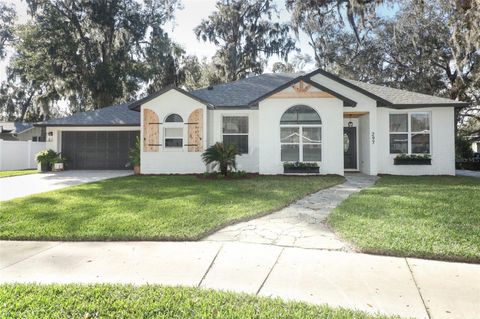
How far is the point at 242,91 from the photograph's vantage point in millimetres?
15312

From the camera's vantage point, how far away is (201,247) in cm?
439

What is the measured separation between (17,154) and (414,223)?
20.7m

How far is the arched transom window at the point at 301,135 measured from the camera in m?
12.6

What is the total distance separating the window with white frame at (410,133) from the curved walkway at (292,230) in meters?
7.98

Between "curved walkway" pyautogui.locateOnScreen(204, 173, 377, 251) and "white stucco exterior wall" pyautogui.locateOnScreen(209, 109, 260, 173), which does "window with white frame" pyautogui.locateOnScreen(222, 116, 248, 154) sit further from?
"curved walkway" pyautogui.locateOnScreen(204, 173, 377, 251)

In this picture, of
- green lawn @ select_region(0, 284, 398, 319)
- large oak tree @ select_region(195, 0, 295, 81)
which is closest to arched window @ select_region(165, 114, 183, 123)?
green lawn @ select_region(0, 284, 398, 319)

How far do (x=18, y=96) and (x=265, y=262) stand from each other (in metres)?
38.3

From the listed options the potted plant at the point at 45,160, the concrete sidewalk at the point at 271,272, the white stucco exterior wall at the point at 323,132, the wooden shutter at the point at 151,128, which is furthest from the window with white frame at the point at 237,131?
the concrete sidewalk at the point at 271,272

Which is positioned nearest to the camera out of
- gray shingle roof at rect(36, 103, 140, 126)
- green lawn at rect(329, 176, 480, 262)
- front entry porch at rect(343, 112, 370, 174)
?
green lawn at rect(329, 176, 480, 262)

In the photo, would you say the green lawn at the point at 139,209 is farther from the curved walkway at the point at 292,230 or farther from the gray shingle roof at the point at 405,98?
the gray shingle roof at the point at 405,98

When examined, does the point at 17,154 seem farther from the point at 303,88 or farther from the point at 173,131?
the point at 303,88

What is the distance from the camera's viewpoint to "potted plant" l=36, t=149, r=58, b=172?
51.4 ft

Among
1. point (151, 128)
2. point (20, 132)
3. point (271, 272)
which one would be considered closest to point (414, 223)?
point (271, 272)

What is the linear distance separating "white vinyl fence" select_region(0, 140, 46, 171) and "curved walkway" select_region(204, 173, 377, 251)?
17772 mm
